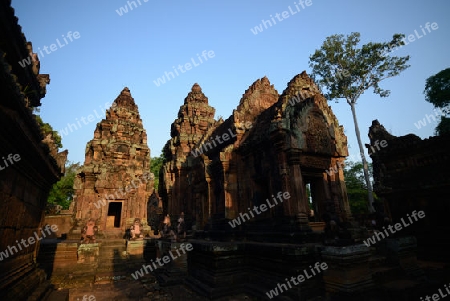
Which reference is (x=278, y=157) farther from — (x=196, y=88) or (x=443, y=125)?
(x=443, y=125)

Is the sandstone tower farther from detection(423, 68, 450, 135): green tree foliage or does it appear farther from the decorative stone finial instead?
detection(423, 68, 450, 135): green tree foliage

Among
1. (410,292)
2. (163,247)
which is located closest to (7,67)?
(410,292)

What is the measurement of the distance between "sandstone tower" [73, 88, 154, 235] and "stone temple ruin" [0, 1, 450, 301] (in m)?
0.19

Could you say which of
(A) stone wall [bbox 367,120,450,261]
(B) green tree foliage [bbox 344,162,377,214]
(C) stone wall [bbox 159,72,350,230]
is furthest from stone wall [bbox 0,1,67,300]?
(B) green tree foliage [bbox 344,162,377,214]

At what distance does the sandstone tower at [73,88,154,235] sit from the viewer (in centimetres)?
1482

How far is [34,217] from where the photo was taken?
14.7 ft

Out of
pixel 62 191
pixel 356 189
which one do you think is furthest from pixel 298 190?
pixel 62 191

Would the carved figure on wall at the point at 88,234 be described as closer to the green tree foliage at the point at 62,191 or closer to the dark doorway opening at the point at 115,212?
the dark doorway opening at the point at 115,212

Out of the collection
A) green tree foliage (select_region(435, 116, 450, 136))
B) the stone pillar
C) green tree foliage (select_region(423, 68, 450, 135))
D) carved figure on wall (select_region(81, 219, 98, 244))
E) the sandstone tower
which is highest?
green tree foliage (select_region(423, 68, 450, 135))

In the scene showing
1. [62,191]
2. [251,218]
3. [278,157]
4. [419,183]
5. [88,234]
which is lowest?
[88,234]

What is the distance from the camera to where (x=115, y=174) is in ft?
51.8

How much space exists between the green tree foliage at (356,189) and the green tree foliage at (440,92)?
851 cm

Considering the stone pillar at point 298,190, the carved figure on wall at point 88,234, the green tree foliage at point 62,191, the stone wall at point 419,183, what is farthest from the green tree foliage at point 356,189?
the green tree foliage at point 62,191

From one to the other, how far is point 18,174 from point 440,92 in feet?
101
